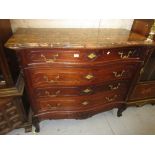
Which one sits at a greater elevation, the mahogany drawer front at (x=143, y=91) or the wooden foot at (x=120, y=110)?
the mahogany drawer front at (x=143, y=91)

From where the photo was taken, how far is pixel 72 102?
1540 mm

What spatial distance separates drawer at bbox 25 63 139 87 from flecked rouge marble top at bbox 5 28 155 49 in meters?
0.23

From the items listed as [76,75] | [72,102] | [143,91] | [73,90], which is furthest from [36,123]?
[143,91]

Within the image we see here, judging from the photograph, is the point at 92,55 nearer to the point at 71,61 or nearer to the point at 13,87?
the point at 71,61

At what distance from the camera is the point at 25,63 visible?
46.1 inches

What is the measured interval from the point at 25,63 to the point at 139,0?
0.88 metres

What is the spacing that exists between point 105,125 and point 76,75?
90 centimetres

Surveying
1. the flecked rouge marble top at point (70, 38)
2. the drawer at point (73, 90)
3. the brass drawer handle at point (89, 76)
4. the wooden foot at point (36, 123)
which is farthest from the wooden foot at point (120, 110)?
A: the wooden foot at point (36, 123)

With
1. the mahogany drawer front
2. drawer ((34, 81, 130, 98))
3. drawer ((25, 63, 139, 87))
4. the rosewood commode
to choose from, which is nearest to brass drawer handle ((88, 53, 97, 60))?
the rosewood commode

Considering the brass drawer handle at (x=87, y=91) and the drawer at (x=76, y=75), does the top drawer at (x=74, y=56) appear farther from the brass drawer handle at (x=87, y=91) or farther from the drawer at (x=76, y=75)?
the brass drawer handle at (x=87, y=91)

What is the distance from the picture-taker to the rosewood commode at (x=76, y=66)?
3.77 ft

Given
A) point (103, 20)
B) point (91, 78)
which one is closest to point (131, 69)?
point (91, 78)

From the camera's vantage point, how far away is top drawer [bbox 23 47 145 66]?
1.15 m
